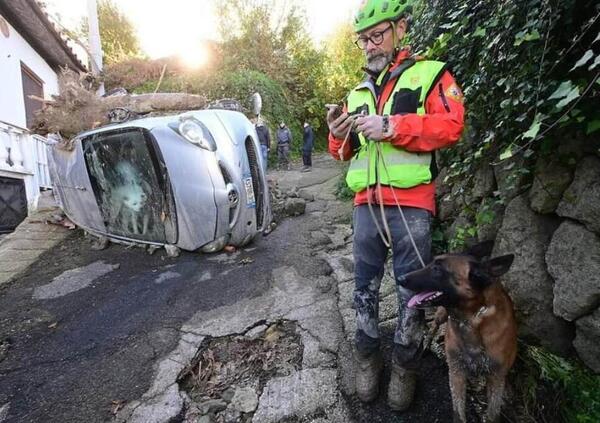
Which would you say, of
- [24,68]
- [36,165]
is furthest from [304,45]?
[36,165]

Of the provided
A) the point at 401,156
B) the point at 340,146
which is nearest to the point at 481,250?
the point at 401,156

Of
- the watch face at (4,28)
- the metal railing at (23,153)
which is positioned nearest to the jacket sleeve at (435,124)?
the metal railing at (23,153)

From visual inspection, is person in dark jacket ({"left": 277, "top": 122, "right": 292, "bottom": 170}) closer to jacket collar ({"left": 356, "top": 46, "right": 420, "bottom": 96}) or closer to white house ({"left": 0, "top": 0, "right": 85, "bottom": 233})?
white house ({"left": 0, "top": 0, "right": 85, "bottom": 233})

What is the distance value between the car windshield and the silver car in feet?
0.04

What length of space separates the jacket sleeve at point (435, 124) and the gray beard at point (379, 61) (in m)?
0.30

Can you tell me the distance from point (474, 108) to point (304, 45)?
16.7 metres

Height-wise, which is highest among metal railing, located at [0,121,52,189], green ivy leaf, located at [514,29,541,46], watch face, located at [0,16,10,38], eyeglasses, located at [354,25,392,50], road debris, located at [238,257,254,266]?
watch face, located at [0,16,10,38]

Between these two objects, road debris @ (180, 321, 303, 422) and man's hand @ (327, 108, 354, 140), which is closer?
man's hand @ (327, 108, 354, 140)

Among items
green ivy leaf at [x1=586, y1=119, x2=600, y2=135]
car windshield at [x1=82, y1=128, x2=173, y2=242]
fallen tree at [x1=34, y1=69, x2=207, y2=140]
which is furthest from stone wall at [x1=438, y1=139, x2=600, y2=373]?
fallen tree at [x1=34, y1=69, x2=207, y2=140]

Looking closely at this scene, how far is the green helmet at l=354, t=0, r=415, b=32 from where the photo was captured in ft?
5.89

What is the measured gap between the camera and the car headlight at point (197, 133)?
386cm

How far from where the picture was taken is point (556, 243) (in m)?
1.96

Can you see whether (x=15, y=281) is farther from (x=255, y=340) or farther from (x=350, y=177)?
(x=350, y=177)

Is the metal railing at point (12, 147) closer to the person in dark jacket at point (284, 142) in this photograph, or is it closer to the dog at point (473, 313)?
the dog at point (473, 313)
